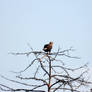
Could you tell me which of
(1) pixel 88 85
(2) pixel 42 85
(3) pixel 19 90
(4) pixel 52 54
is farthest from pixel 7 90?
(1) pixel 88 85

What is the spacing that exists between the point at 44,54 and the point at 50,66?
48 centimetres

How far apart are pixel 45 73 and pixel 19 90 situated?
3.60 ft

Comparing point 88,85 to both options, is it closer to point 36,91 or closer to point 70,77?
point 70,77

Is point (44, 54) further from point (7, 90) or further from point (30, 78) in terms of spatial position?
point (7, 90)

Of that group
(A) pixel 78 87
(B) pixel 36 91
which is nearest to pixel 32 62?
(B) pixel 36 91

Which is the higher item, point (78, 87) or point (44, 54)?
point (44, 54)

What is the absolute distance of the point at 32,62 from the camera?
11305mm

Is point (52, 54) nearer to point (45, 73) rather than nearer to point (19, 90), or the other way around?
point (45, 73)

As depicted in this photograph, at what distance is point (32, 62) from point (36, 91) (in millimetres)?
1031

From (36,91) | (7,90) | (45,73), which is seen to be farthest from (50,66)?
(7,90)

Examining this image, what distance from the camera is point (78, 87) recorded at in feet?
36.3

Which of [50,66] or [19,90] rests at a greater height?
[50,66]

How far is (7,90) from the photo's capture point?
11180 millimetres

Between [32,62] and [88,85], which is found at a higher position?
[32,62]
